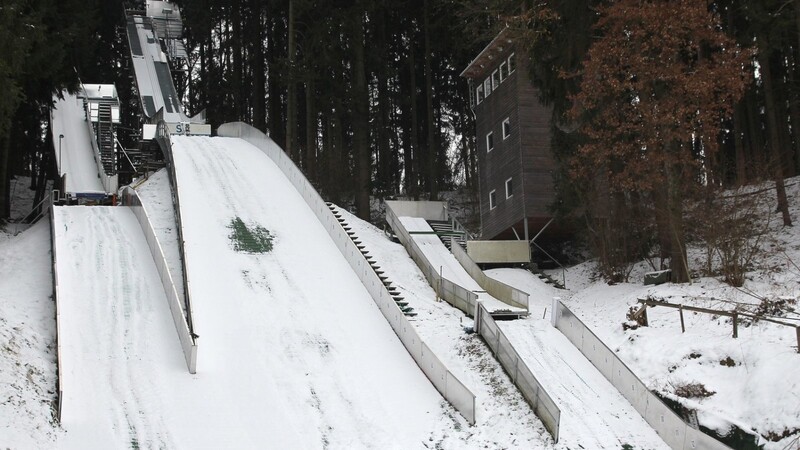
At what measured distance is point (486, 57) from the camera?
34812 millimetres

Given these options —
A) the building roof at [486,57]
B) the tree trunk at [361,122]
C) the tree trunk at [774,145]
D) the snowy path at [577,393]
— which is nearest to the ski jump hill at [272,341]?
the snowy path at [577,393]

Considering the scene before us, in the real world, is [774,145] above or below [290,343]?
above

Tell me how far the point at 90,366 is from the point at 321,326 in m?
5.03

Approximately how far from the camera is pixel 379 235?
2850 cm

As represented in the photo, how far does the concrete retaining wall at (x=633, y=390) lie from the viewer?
13.5 meters

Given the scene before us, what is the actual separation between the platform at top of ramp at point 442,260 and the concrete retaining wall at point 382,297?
8.85 ft

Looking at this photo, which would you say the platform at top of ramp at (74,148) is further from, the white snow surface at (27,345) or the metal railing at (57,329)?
the white snow surface at (27,345)

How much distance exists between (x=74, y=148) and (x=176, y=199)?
1188 cm

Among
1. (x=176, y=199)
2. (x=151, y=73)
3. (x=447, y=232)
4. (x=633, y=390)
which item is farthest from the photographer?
(x=151, y=73)

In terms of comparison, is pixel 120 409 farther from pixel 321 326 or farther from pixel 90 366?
pixel 321 326

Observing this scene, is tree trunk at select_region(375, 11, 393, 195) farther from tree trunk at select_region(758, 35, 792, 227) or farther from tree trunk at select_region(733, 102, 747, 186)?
tree trunk at select_region(758, 35, 792, 227)

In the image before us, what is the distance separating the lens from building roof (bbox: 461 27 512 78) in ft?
108

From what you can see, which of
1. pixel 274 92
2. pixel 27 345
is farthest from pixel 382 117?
pixel 27 345

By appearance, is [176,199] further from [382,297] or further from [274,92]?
[274,92]
